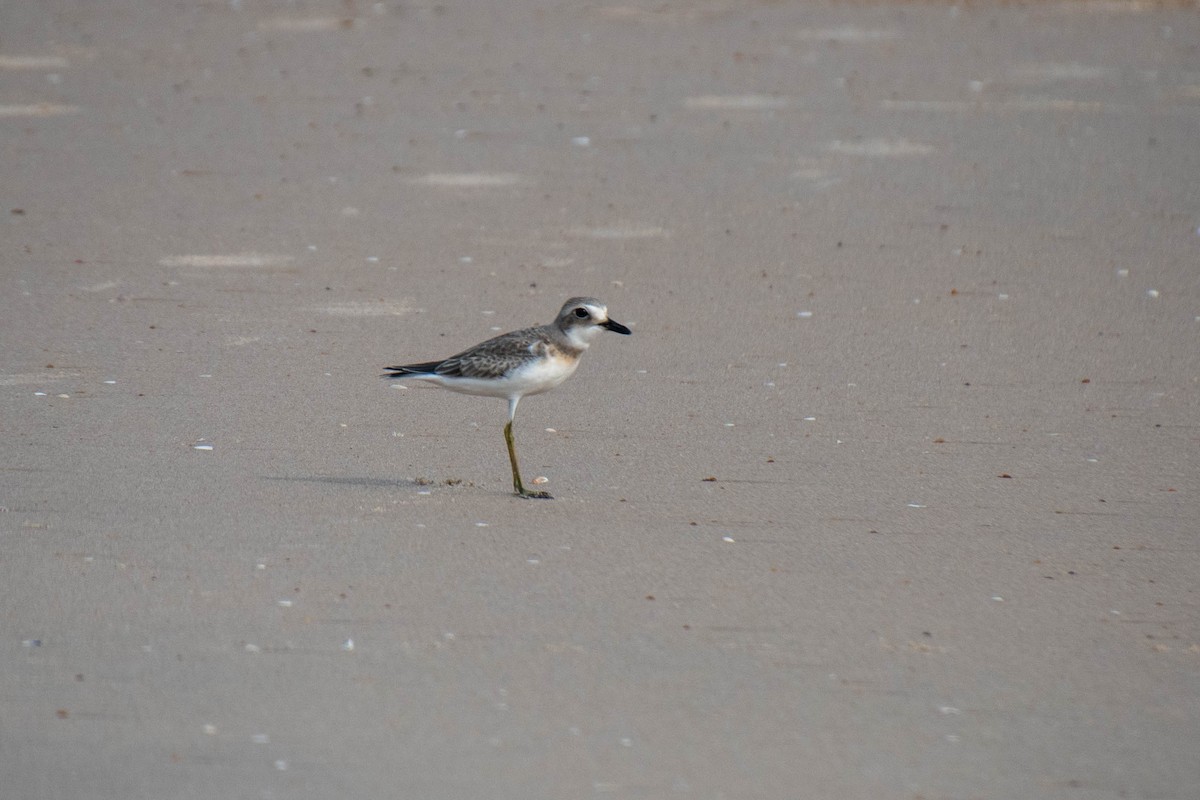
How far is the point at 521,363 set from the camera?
278 inches

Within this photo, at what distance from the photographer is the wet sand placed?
16.2 ft

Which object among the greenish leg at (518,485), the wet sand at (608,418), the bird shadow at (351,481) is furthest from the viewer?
the bird shadow at (351,481)

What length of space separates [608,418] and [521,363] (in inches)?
54.1

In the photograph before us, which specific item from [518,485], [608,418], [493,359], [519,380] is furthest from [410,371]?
[608,418]

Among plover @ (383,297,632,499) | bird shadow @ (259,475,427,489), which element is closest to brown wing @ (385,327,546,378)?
plover @ (383,297,632,499)

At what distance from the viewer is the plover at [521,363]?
278 inches

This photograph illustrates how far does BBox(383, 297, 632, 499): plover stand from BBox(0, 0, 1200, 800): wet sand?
0.46 meters

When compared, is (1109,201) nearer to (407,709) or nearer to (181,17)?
(407,709)

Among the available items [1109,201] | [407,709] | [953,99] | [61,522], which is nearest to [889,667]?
[407,709]

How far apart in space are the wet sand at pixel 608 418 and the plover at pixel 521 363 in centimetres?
46

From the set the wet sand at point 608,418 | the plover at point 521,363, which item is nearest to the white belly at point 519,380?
the plover at point 521,363

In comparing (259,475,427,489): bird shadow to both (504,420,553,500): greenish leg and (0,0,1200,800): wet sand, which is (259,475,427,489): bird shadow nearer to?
(0,0,1200,800): wet sand

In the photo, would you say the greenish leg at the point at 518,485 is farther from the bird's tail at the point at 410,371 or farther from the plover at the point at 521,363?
the bird's tail at the point at 410,371

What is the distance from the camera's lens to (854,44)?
16.8 meters
